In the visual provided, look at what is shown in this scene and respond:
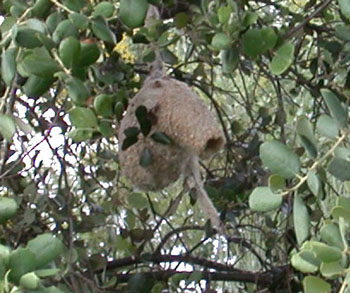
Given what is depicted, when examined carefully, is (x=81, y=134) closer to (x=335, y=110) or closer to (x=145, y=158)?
(x=145, y=158)

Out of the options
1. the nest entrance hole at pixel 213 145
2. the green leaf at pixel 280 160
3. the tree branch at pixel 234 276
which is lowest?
the tree branch at pixel 234 276

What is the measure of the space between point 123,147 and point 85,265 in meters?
0.36

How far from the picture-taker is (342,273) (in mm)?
935

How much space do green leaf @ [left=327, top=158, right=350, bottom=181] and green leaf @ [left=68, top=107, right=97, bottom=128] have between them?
346mm

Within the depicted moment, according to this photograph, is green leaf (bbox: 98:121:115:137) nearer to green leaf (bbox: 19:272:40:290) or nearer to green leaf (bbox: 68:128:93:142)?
green leaf (bbox: 68:128:93:142)

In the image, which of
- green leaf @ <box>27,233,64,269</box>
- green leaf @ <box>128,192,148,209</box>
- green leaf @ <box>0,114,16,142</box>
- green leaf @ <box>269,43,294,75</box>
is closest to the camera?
green leaf @ <box>27,233,64,269</box>

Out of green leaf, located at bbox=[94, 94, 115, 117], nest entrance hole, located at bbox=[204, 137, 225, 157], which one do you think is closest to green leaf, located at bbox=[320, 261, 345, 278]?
green leaf, located at bbox=[94, 94, 115, 117]

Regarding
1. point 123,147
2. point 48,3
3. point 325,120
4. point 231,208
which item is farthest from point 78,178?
point 325,120

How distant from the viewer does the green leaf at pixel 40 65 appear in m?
1.06

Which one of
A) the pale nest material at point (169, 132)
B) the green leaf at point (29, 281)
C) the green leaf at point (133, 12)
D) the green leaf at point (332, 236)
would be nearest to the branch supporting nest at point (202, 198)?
the pale nest material at point (169, 132)

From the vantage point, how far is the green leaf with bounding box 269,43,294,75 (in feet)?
3.92

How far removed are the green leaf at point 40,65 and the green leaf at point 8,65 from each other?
0.06ft

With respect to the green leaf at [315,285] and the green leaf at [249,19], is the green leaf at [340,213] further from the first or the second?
the green leaf at [249,19]

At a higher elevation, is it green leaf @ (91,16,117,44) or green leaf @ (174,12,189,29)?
green leaf @ (91,16,117,44)
